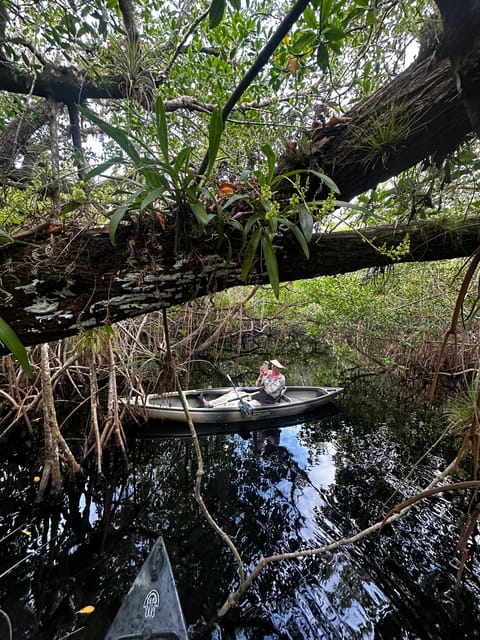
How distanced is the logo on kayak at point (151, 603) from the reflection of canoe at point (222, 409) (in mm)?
3184

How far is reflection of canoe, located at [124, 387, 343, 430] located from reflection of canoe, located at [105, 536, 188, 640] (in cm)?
310

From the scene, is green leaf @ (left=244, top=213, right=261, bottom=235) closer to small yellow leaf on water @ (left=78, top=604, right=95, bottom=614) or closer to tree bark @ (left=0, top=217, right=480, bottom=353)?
tree bark @ (left=0, top=217, right=480, bottom=353)

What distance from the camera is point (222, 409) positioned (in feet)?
18.3

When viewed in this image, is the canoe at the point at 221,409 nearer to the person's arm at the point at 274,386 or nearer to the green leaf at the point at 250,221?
the person's arm at the point at 274,386

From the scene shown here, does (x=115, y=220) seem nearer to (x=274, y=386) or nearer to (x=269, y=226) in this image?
(x=269, y=226)

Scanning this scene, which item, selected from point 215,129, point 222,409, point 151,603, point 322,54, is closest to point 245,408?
point 222,409

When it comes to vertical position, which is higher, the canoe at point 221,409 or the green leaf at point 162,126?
the green leaf at point 162,126

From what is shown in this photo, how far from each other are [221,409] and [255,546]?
2.68 meters

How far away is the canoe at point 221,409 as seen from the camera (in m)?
5.39

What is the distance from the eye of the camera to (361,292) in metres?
6.27

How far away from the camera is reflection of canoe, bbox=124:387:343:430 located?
539cm

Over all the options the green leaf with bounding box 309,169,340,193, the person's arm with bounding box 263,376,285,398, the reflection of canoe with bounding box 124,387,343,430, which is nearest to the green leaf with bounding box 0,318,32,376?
the green leaf with bounding box 309,169,340,193

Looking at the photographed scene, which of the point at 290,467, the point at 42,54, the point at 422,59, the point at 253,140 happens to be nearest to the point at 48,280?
the point at 253,140

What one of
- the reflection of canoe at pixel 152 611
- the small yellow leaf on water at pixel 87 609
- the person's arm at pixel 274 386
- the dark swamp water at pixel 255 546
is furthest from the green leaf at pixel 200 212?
the person's arm at pixel 274 386
